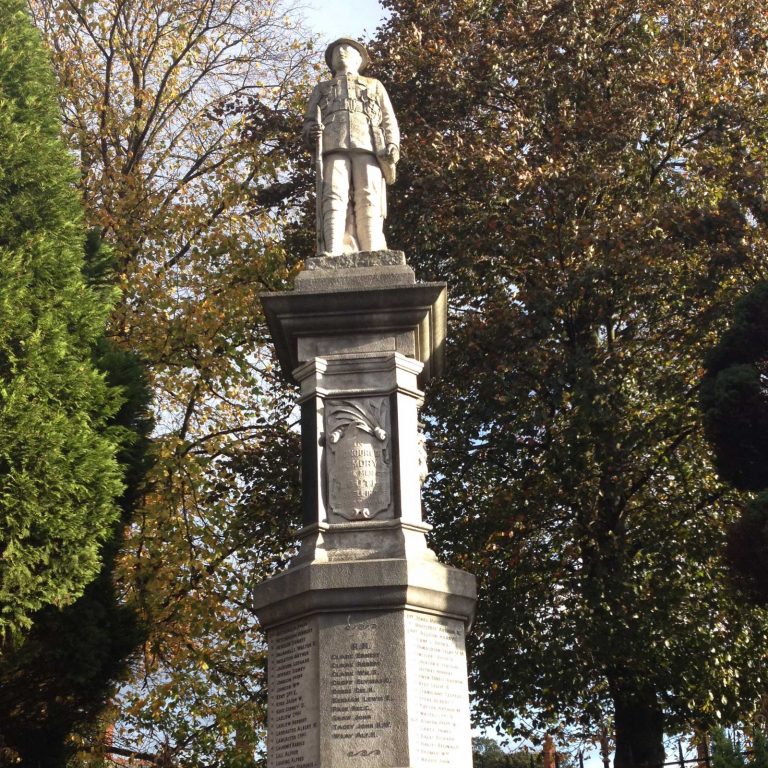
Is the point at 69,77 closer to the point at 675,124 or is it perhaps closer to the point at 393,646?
the point at 675,124

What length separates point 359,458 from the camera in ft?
29.3

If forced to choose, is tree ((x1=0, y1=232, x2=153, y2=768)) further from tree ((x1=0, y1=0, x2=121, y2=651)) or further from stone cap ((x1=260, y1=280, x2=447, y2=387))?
stone cap ((x1=260, y1=280, x2=447, y2=387))

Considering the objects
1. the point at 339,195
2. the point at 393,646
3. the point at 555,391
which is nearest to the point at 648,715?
the point at 555,391

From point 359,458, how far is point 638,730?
813cm

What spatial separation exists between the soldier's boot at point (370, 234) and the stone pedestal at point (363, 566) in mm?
414

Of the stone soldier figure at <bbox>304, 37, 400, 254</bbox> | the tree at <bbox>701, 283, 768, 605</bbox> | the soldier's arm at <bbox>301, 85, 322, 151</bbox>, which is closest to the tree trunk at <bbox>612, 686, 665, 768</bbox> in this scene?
the tree at <bbox>701, 283, 768, 605</bbox>

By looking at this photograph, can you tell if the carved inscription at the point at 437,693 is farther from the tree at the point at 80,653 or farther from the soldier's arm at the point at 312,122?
the tree at the point at 80,653

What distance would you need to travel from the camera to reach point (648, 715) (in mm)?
14969

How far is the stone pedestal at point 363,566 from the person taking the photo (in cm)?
809

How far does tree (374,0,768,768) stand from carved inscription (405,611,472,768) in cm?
530

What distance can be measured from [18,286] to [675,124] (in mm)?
10006

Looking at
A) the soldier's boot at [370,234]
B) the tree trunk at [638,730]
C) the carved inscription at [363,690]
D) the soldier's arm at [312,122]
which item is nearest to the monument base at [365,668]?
the carved inscription at [363,690]

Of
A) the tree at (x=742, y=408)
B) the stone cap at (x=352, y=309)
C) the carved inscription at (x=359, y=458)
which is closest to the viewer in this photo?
the carved inscription at (x=359, y=458)

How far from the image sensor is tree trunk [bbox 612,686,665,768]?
14539 mm
